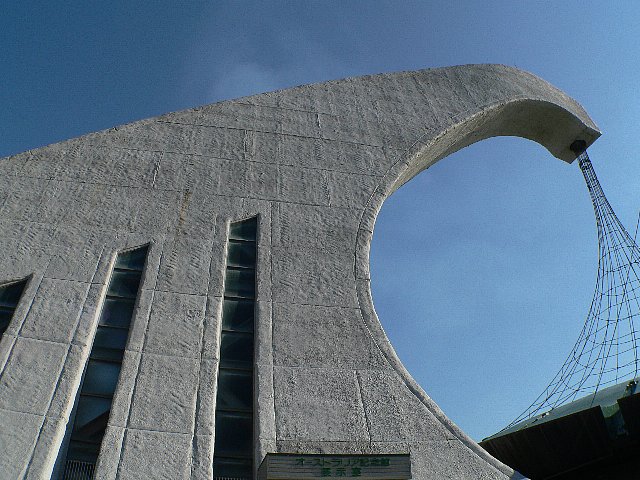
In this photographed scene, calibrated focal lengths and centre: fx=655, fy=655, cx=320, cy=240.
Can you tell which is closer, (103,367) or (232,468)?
(232,468)

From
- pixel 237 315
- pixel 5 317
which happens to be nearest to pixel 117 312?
pixel 5 317

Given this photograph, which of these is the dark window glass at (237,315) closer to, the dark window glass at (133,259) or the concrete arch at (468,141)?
the dark window glass at (133,259)

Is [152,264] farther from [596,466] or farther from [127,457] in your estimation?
[596,466]

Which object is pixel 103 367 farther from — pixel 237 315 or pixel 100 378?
pixel 237 315

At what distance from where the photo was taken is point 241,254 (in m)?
6.93

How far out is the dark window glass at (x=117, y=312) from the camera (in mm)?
6105

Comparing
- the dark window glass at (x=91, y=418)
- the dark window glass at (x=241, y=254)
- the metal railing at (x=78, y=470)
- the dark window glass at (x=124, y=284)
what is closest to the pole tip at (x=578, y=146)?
the dark window glass at (x=241, y=254)

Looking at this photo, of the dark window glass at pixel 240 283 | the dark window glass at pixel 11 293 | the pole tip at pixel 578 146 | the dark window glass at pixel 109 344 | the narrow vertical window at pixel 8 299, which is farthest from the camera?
the pole tip at pixel 578 146

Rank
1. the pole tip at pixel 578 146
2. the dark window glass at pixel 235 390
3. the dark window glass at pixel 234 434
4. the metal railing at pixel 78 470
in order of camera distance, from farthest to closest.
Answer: the pole tip at pixel 578 146 → the dark window glass at pixel 235 390 → the dark window glass at pixel 234 434 → the metal railing at pixel 78 470

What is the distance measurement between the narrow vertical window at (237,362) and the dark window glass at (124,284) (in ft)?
2.90

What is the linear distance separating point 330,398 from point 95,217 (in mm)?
3225

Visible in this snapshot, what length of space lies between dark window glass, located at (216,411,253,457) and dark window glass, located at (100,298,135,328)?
135cm

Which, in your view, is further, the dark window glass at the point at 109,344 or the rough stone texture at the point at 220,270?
the dark window glass at the point at 109,344

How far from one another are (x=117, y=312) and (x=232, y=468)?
1.94 meters
